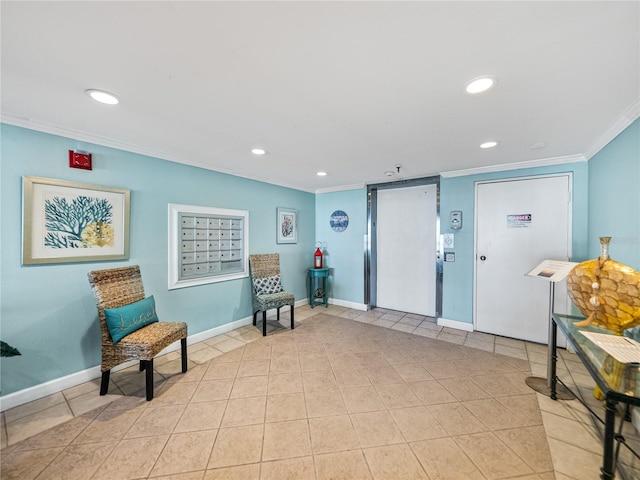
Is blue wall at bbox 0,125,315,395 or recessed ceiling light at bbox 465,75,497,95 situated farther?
blue wall at bbox 0,125,315,395

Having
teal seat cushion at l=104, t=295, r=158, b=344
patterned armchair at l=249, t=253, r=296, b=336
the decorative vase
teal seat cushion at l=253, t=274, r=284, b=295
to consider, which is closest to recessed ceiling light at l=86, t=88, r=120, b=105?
teal seat cushion at l=104, t=295, r=158, b=344

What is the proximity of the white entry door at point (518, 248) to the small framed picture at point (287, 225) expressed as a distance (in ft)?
9.62

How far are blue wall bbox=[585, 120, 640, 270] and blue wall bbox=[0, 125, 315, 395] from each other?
13.3ft

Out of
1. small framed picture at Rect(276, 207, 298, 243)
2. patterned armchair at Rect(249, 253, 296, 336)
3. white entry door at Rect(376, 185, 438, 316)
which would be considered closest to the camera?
patterned armchair at Rect(249, 253, 296, 336)

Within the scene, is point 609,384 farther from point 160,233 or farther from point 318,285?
point 318,285

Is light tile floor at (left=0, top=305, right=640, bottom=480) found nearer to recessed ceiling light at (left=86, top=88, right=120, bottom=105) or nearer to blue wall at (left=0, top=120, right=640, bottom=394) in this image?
blue wall at (left=0, top=120, right=640, bottom=394)

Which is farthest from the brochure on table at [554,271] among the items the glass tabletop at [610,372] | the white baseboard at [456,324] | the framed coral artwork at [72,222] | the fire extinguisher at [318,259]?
the framed coral artwork at [72,222]

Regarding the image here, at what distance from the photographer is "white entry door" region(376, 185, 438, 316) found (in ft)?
13.4

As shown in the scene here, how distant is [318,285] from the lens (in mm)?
4941

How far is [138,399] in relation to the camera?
211 cm

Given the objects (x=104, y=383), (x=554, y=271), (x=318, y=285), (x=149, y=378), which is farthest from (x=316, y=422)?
(x=318, y=285)

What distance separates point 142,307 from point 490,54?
3171 mm

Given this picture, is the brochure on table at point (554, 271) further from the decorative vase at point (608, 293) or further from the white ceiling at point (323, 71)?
the white ceiling at point (323, 71)

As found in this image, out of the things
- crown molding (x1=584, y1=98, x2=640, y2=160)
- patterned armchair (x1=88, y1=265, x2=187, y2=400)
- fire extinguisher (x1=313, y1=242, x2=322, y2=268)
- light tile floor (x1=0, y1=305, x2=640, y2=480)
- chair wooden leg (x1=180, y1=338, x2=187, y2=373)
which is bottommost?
light tile floor (x1=0, y1=305, x2=640, y2=480)
